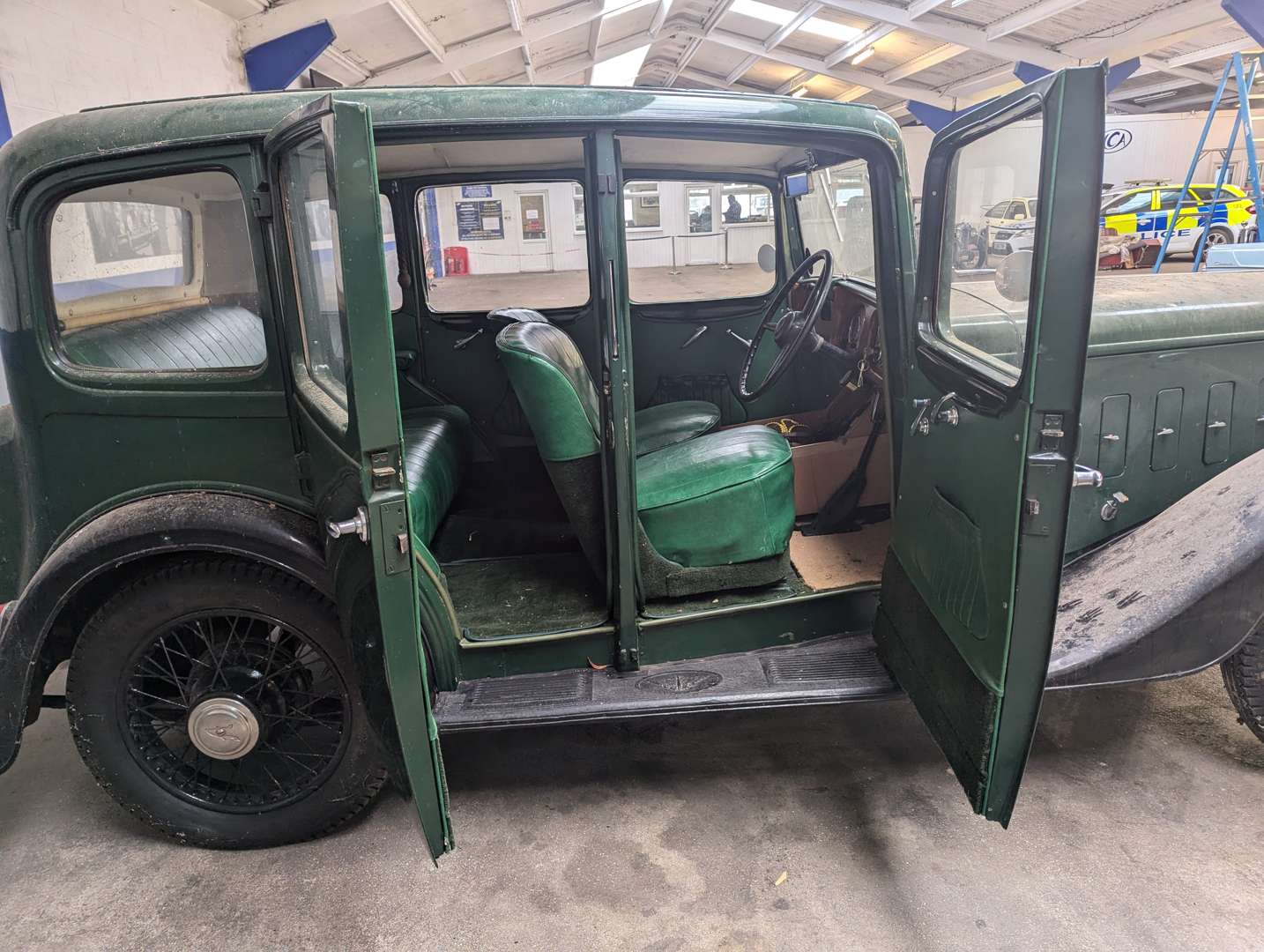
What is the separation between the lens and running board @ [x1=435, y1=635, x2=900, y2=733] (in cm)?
225

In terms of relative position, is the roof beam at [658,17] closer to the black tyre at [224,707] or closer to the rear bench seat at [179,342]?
the rear bench seat at [179,342]

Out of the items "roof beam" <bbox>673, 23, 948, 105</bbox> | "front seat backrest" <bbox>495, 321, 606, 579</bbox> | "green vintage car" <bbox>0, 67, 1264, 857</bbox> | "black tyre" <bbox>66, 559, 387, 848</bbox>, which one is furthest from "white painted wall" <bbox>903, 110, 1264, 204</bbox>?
"black tyre" <bbox>66, 559, 387, 848</bbox>

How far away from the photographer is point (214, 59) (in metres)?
6.65

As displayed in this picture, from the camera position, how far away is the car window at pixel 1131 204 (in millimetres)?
14094

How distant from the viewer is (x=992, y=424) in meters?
1.78

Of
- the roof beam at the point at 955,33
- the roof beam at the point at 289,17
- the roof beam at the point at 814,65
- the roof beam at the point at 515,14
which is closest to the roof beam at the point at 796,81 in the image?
the roof beam at the point at 814,65

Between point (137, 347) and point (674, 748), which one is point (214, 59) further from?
point (674, 748)

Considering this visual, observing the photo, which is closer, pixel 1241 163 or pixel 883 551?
pixel 883 551

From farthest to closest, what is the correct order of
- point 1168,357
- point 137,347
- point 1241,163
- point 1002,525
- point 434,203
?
1. point 1241,163
2. point 434,203
3. point 1168,357
4. point 137,347
5. point 1002,525

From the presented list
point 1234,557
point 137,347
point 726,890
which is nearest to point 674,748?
point 726,890

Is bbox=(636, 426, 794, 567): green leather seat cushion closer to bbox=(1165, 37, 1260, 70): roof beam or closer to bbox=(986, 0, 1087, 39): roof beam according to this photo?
bbox=(986, 0, 1087, 39): roof beam

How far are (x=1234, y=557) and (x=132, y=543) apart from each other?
2.80m

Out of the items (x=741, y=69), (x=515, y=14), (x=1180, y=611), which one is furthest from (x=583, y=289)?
(x=741, y=69)

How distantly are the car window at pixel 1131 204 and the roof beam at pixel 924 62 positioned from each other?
3.78 metres
